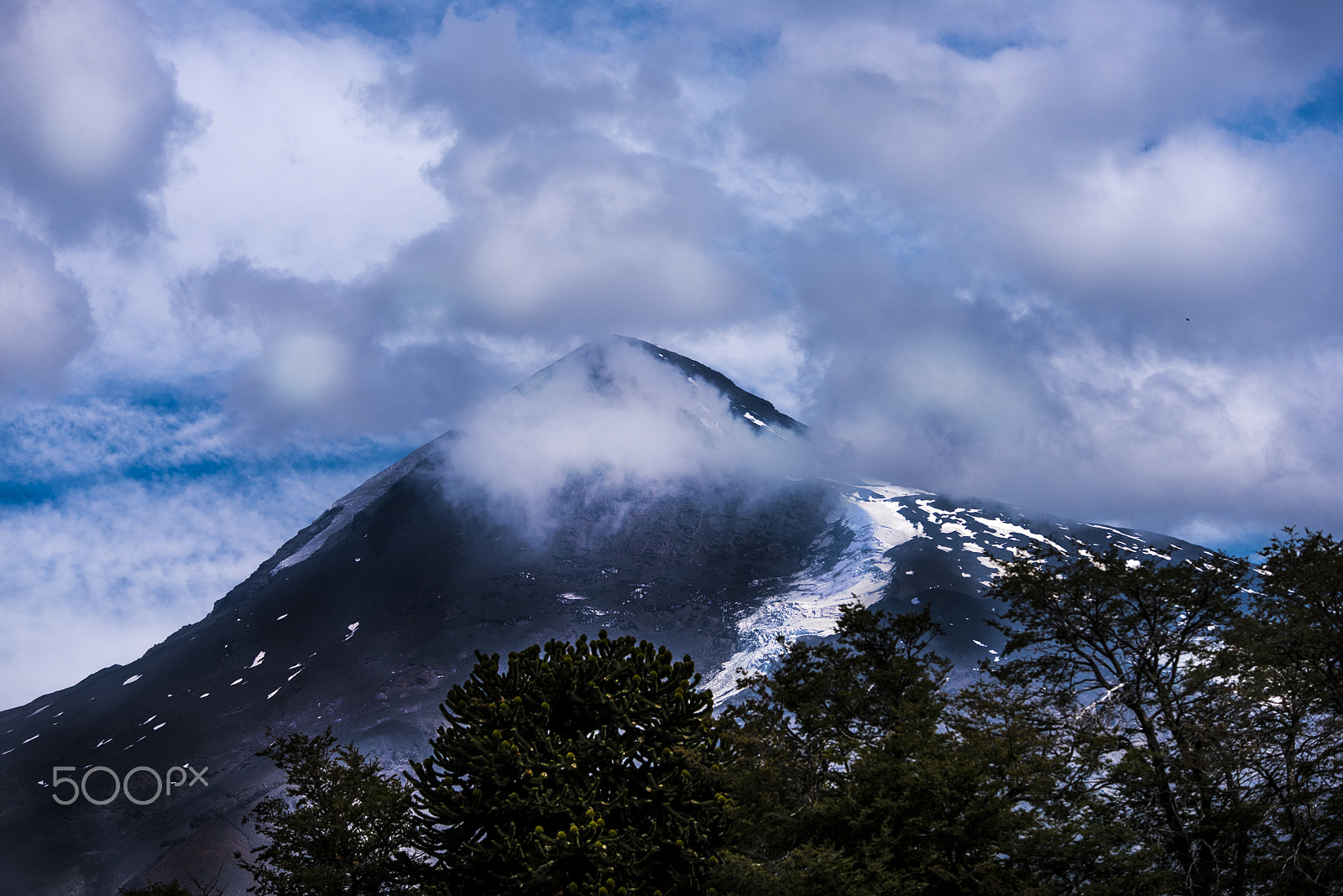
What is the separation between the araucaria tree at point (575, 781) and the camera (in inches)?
905

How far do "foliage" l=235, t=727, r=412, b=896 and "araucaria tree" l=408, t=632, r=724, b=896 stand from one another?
10.0 feet

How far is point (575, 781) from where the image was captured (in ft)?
79.9

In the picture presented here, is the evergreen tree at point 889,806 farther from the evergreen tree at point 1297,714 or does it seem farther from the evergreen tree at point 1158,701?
the evergreen tree at point 1297,714

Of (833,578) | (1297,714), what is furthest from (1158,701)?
Answer: (833,578)

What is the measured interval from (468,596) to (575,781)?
370ft

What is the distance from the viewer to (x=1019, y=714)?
76.3 feet

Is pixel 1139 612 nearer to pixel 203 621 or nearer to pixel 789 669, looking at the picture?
pixel 789 669

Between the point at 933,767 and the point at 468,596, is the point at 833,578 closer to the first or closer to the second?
the point at 468,596

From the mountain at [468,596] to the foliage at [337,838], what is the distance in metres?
64.0

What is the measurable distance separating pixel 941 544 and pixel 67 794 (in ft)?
387

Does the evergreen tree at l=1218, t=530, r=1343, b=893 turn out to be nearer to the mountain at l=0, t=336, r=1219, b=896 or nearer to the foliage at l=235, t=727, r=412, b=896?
the foliage at l=235, t=727, r=412, b=896

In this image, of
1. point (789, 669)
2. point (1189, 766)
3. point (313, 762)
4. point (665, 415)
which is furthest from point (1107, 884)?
point (665, 415)

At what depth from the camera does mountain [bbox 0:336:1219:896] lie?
103m

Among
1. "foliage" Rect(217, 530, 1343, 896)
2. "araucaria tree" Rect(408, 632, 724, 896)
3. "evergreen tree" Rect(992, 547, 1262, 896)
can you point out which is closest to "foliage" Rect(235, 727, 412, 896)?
"foliage" Rect(217, 530, 1343, 896)
